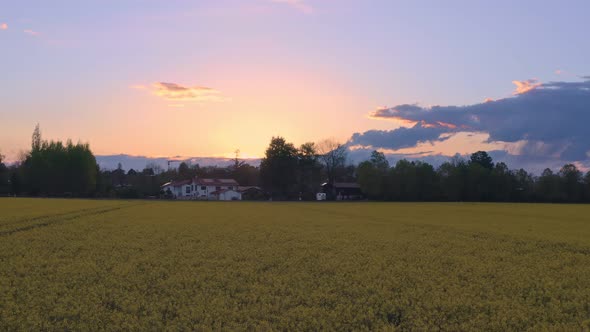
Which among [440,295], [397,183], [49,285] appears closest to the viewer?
[440,295]

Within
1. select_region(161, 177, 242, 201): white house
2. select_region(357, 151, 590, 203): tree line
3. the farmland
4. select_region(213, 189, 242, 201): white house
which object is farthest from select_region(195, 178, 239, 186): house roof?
the farmland

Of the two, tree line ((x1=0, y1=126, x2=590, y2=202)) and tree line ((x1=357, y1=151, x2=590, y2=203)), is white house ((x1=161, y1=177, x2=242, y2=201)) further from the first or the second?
tree line ((x1=357, y1=151, x2=590, y2=203))

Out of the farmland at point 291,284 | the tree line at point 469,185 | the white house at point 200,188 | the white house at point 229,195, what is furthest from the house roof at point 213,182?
the farmland at point 291,284

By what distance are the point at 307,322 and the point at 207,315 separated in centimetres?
187

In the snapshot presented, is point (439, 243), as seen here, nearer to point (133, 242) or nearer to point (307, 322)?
point (133, 242)

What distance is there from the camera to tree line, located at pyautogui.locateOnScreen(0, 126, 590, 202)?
389 ft

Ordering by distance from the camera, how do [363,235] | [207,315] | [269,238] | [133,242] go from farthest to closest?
[363,235] → [269,238] → [133,242] → [207,315]

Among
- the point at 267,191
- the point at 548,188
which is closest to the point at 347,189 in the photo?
the point at 267,191

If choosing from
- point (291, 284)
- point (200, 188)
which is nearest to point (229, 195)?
point (200, 188)

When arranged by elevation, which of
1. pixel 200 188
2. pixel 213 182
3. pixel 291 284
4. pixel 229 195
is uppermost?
pixel 213 182

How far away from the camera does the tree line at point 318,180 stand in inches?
4665

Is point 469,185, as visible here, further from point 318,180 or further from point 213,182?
point 213,182

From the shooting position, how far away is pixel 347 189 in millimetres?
141375

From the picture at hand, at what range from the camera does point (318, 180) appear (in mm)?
139625
